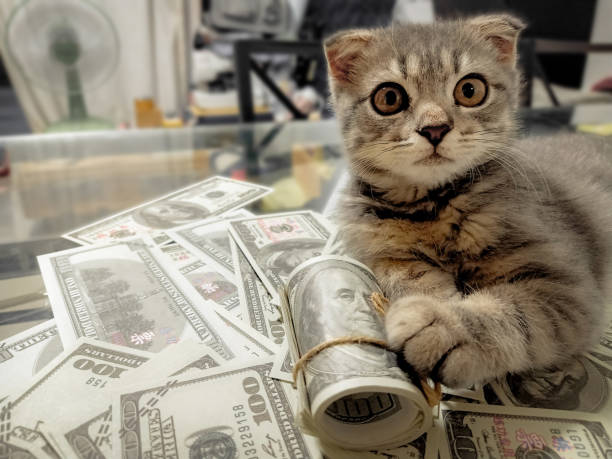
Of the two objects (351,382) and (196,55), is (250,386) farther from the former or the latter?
(196,55)

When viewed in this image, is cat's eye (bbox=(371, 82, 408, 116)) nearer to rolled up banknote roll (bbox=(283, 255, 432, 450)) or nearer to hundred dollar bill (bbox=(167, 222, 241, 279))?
rolled up banknote roll (bbox=(283, 255, 432, 450))

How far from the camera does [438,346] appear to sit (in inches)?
26.5

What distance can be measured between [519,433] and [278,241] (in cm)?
81

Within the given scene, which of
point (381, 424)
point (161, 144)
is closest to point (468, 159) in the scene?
point (381, 424)

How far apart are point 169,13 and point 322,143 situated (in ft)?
9.27

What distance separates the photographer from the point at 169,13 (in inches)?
167

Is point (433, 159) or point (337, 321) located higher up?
point (433, 159)

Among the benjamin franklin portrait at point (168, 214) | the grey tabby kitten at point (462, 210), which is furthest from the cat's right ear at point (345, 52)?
the benjamin franklin portrait at point (168, 214)

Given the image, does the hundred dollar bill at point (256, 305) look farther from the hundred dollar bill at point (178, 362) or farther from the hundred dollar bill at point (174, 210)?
the hundred dollar bill at point (174, 210)

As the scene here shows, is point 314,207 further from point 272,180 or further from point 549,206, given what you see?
point 549,206

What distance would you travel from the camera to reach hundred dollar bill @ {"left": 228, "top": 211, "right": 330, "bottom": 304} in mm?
1227

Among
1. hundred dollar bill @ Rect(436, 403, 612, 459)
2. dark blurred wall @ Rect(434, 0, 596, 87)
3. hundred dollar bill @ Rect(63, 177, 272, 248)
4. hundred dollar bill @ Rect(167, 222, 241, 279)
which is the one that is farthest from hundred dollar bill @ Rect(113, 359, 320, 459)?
dark blurred wall @ Rect(434, 0, 596, 87)

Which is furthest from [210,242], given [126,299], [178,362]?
[178,362]

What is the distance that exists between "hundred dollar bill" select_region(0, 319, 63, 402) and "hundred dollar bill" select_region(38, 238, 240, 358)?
0.08ft
